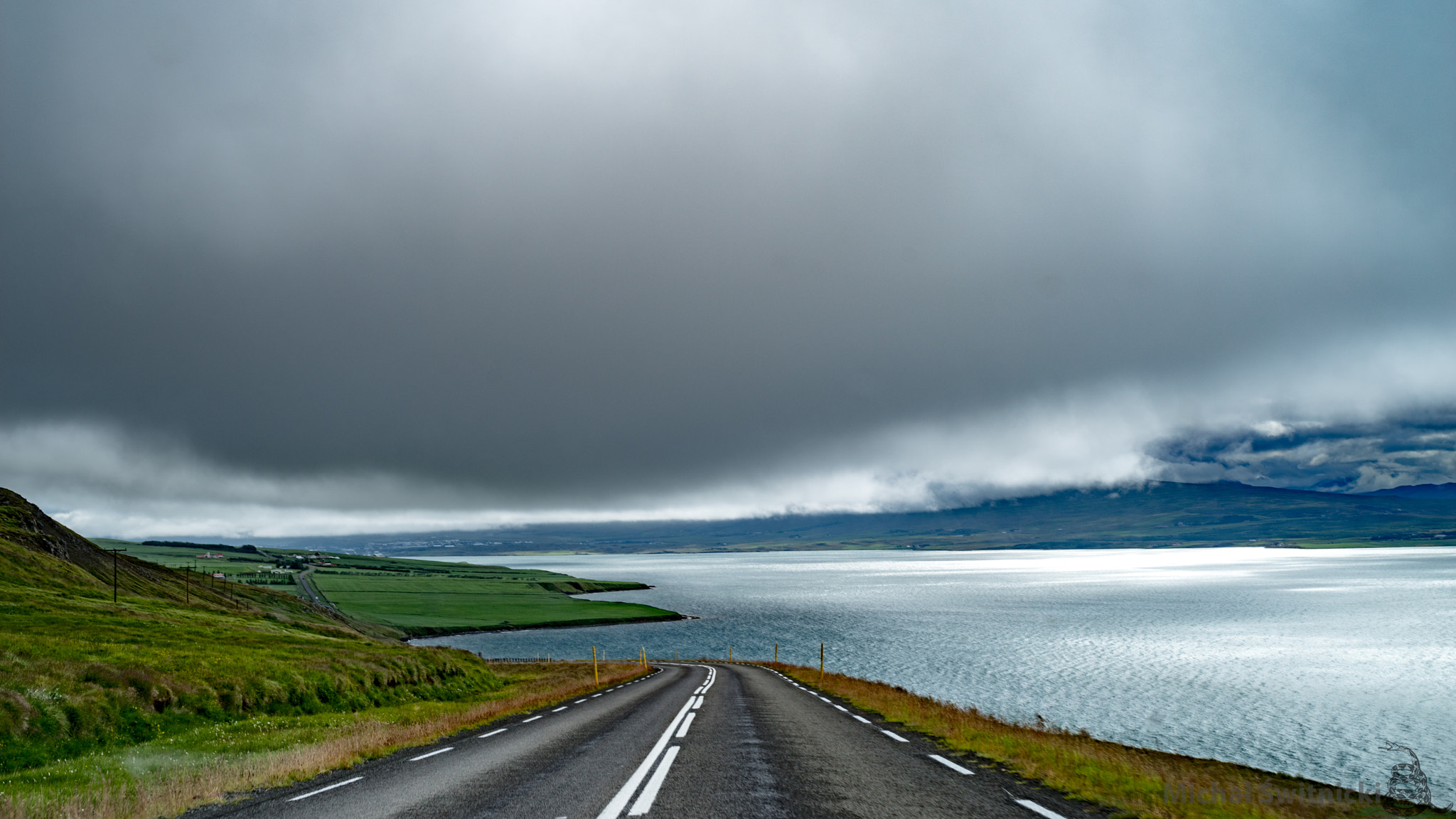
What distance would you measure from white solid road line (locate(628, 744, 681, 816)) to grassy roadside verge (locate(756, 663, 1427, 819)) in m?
6.51

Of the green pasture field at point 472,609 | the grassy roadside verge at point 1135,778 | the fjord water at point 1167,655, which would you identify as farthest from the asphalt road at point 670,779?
the green pasture field at point 472,609

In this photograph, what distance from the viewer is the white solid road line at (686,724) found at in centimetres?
1834

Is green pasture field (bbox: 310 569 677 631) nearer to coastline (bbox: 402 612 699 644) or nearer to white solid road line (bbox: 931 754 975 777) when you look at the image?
coastline (bbox: 402 612 699 644)

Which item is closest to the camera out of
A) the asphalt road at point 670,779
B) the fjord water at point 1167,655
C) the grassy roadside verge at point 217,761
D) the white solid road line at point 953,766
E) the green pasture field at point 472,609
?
the asphalt road at point 670,779

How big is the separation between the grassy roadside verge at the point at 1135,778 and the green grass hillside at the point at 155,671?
72.5 feet

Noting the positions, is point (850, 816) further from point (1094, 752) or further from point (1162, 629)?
point (1162, 629)

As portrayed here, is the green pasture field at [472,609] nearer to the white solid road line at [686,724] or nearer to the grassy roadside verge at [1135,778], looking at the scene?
the white solid road line at [686,724]

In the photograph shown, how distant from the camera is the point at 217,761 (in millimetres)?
16062

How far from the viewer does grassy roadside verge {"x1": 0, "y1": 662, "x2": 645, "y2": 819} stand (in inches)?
442

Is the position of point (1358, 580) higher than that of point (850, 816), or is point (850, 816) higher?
point (850, 816)

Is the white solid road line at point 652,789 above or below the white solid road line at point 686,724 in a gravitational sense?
above

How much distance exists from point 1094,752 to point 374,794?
654 inches

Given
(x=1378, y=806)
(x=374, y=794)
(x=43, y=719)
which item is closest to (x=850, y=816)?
(x=374, y=794)

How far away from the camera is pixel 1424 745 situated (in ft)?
126
